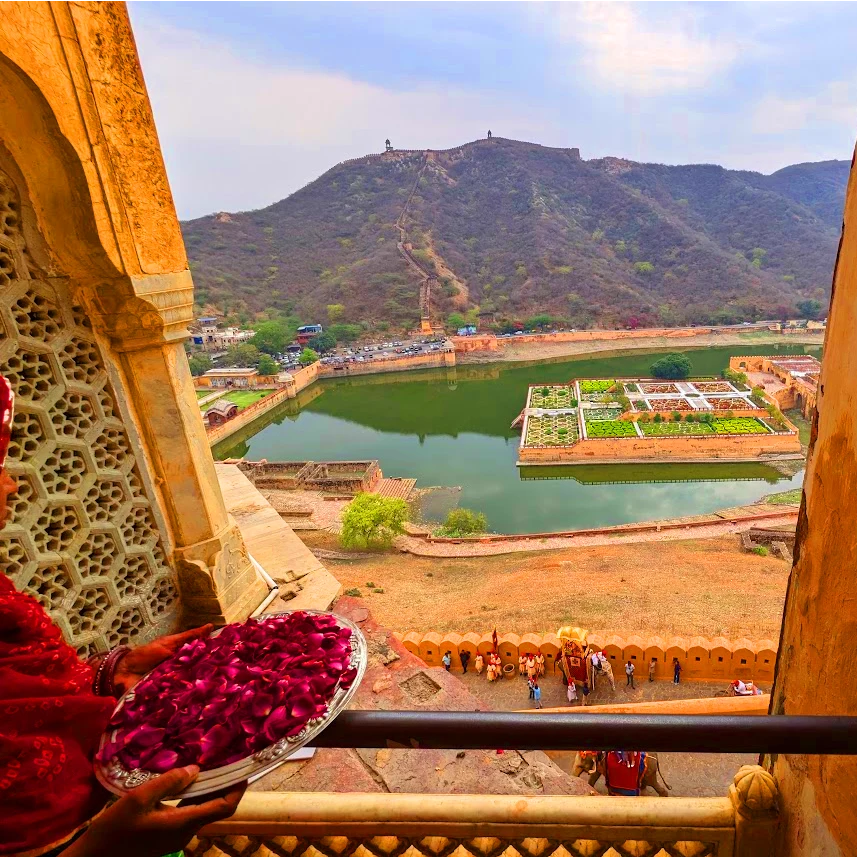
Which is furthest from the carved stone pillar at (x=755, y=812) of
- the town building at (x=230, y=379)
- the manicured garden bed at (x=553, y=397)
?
the town building at (x=230, y=379)

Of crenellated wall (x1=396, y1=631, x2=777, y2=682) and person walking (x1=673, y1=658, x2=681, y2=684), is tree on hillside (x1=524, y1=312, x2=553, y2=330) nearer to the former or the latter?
crenellated wall (x1=396, y1=631, x2=777, y2=682)

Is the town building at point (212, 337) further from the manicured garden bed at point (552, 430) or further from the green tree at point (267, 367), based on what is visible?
the manicured garden bed at point (552, 430)

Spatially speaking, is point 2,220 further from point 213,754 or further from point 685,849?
point 685,849

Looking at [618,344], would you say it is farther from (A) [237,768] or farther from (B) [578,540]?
(A) [237,768]

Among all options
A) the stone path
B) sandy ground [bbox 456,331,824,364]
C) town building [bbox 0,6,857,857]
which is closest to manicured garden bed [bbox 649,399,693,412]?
the stone path

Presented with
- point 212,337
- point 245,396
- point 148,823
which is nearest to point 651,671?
point 148,823

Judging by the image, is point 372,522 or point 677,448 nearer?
point 372,522
